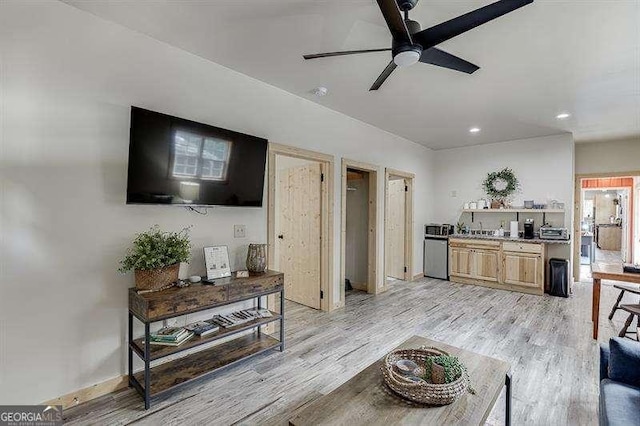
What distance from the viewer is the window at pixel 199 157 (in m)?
2.44

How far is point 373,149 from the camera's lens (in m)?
4.96

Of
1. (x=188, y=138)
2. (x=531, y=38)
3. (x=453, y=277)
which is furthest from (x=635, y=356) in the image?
(x=453, y=277)

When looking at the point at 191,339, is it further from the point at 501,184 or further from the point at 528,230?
the point at 501,184

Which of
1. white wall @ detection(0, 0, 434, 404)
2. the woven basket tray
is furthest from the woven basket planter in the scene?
the woven basket tray

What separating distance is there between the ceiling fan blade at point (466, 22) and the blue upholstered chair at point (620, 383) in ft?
6.31

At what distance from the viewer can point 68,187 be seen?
211cm

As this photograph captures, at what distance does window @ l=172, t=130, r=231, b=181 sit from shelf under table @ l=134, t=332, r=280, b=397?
155 centimetres

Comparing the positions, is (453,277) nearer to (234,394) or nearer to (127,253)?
(234,394)

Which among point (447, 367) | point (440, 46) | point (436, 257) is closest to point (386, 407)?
point (447, 367)

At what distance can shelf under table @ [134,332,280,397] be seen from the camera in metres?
2.29

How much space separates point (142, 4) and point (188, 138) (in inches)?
36.6

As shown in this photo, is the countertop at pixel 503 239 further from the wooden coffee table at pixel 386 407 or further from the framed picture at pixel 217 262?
the framed picture at pixel 217 262

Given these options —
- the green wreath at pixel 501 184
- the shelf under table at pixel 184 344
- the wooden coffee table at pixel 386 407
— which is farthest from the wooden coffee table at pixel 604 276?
the shelf under table at pixel 184 344

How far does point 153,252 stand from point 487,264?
5463mm
